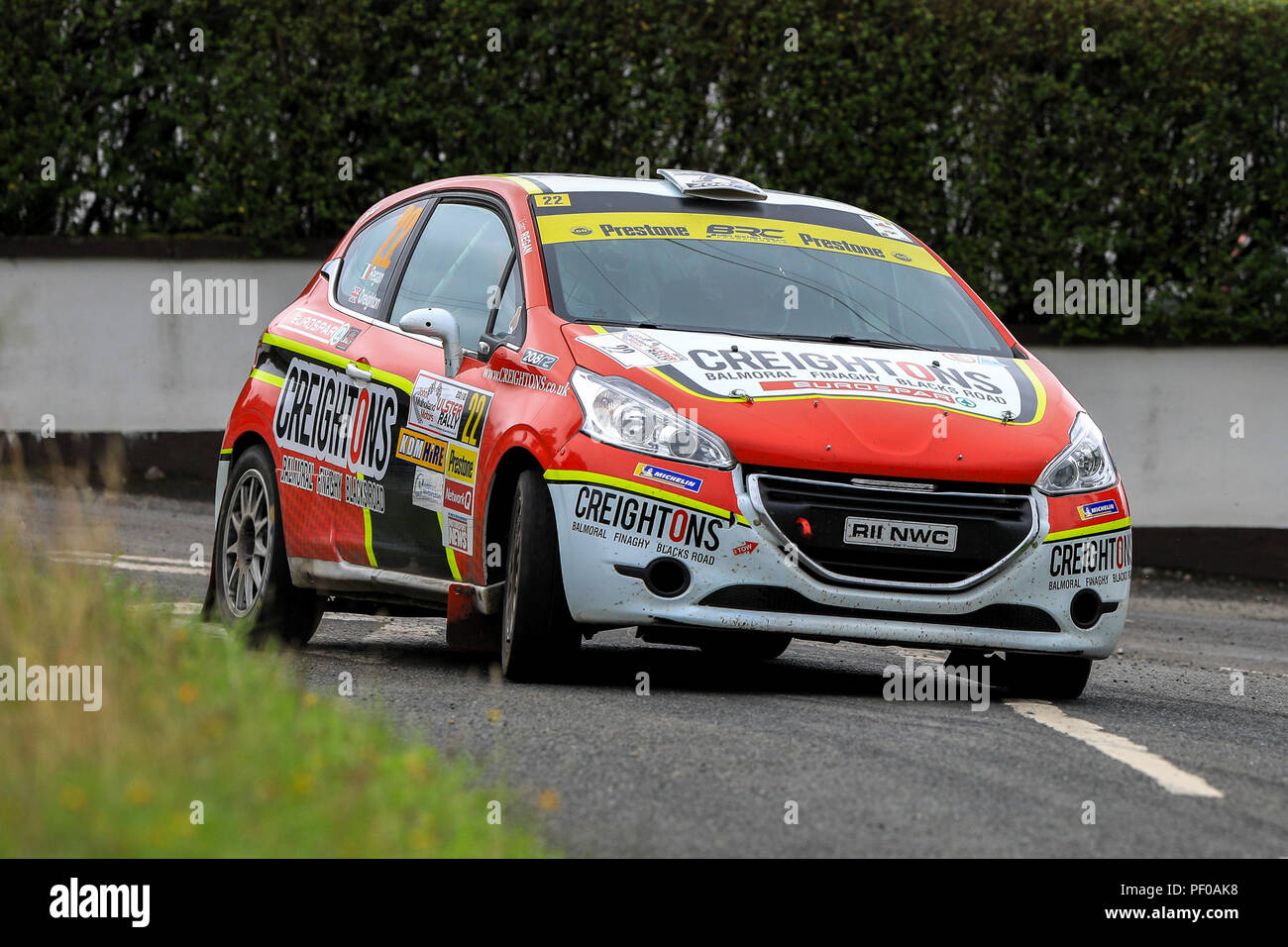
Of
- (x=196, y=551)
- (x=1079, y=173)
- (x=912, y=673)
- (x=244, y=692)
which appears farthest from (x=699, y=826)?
(x=1079, y=173)

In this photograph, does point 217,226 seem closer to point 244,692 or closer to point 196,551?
point 196,551

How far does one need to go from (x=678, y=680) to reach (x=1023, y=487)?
4.86 ft

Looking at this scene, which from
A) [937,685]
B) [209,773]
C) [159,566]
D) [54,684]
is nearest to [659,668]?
[937,685]

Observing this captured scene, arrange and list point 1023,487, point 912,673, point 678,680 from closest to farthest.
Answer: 1. point 1023,487
2. point 678,680
3. point 912,673

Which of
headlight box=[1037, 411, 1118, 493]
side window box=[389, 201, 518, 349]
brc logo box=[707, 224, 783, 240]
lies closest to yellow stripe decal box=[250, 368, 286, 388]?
side window box=[389, 201, 518, 349]

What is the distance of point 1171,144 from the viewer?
50.6 ft

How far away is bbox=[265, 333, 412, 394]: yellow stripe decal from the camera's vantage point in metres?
7.92

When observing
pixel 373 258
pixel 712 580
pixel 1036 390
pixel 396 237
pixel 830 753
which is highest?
pixel 396 237

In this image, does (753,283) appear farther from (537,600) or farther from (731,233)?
(537,600)

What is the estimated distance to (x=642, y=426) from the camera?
671 cm

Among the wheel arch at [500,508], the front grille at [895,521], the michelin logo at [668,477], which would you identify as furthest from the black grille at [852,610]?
the wheel arch at [500,508]

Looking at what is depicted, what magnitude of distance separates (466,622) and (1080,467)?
7.40 feet

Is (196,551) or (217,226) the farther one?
(217,226)
